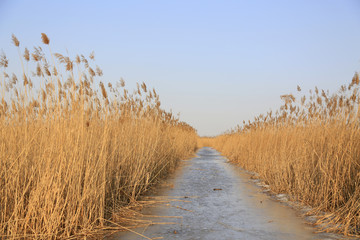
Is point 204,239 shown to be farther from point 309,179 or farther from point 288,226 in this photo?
point 309,179

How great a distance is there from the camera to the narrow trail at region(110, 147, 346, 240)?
10.9 ft

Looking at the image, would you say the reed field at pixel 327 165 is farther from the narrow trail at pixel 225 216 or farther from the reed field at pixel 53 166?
the reed field at pixel 53 166

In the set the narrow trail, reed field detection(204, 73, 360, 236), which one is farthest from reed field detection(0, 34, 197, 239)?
reed field detection(204, 73, 360, 236)

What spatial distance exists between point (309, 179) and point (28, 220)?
12.8ft

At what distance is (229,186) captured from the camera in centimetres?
643

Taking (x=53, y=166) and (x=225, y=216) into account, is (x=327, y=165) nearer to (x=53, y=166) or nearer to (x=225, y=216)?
(x=225, y=216)

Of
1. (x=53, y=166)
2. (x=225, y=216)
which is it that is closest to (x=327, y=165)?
(x=225, y=216)

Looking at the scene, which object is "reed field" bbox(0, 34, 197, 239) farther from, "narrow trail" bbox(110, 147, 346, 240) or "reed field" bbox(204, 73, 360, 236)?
"reed field" bbox(204, 73, 360, 236)

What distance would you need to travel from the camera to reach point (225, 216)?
161 inches

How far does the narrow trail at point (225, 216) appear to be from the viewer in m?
3.33

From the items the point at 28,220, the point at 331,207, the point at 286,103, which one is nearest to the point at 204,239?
the point at 28,220

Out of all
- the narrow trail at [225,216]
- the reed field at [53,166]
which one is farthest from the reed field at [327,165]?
the reed field at [53,166]

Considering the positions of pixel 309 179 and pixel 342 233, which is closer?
pixel 342 233

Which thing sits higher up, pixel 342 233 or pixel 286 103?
pixel 286 103
